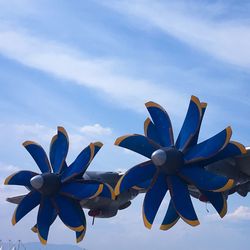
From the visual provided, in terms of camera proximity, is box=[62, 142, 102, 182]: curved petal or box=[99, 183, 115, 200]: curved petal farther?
box=[62, 142, 102, 182]: curved petal

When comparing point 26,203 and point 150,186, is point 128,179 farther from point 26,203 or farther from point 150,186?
point 26,203

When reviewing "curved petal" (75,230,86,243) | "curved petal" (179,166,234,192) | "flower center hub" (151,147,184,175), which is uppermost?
"flower center hub" (151,147,184,175)

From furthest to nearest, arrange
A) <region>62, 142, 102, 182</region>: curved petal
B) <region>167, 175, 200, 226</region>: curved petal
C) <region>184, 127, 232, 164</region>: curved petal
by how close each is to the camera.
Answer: <region>62, 142, 102, 182</region>: curved petal
<region>167, 175, 200, 226</region>: curved petal
<region>184, 127, 232, 164</region>: curved petal

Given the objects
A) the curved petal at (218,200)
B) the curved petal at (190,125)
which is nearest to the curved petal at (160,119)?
the curved petal at (190,125)

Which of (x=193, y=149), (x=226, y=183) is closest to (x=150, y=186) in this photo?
(x=193, y=149)

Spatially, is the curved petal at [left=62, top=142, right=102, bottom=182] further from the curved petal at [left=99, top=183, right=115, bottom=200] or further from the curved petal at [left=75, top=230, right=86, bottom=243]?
the curved petal at [left=75, top=230, right=86, bottom=243]

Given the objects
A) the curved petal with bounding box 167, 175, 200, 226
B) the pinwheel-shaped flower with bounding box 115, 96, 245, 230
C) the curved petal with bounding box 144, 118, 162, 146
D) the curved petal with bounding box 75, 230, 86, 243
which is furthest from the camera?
the curved petal with bounding box 75, 230, 86, 243

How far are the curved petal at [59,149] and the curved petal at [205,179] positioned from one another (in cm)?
620

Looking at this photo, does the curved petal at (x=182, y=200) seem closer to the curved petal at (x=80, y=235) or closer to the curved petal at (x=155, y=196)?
the curved petal at (x=155, y=196)

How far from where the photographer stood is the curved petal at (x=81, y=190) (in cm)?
1843

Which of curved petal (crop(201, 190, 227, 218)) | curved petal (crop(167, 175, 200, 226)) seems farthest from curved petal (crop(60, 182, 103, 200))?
curved petal (crop(201, 190, 227, 218))

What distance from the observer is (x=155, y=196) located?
669 inches

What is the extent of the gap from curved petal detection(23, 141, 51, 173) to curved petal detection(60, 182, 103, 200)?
58.7 inches

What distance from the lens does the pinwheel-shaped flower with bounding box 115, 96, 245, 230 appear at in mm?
15742
